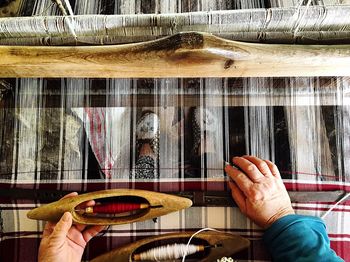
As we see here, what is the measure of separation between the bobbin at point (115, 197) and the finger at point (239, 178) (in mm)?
168

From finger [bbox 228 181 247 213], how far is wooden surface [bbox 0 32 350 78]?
39 cm

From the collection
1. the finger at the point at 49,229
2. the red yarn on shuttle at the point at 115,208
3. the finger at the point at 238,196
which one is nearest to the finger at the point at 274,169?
the finger at the point at 238,196

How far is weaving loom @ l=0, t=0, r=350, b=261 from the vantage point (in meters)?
1.21

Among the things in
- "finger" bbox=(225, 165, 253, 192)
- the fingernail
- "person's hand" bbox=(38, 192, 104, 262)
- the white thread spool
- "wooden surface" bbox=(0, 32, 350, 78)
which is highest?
"wooden surface" bbox=(0, 32, 350, 78)

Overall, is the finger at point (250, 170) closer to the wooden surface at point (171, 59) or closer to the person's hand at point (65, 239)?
the wooden surface at point (171, 59)

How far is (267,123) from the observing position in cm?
122

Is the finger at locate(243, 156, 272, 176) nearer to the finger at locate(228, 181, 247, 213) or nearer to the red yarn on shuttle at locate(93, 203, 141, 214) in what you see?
the finger at locate(228, 181, 247, 213)

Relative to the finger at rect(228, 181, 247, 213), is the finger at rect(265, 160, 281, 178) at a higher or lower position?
higher

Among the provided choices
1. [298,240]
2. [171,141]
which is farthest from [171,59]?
[298,240]

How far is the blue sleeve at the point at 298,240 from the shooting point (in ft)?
3.51

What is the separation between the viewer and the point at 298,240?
1.10 metres

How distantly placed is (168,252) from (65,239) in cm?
32

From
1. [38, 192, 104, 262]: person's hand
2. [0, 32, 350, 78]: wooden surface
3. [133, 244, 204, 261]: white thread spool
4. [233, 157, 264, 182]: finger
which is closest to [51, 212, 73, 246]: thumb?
[38, 192, 104, 262]: person's hand

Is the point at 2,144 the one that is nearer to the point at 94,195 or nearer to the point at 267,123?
the point at 94,195
